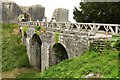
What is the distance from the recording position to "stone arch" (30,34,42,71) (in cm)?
3089

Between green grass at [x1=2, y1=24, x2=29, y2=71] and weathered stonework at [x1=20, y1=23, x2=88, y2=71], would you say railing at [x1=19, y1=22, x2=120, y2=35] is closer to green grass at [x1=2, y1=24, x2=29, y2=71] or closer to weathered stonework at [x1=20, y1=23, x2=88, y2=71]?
weathered stonework at [x1=20, y1=23, x2=88, y2=71]

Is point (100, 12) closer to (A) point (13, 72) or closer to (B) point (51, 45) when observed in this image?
(B) point (51, 45)

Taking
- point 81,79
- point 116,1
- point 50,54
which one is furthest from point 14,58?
point 81,79

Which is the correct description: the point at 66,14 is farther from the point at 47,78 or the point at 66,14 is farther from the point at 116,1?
the point at 47,78

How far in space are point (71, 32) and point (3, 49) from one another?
17.8 meters

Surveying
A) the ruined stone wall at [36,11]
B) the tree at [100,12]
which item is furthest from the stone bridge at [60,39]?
the ruined stone wall at [36,11]

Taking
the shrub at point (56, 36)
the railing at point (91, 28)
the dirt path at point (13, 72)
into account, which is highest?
the railing at point (91, 28)

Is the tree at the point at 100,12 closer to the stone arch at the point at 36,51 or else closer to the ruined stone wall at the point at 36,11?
the stone arch at the point at 36,51

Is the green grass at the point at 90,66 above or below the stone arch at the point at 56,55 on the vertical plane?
above

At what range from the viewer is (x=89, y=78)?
11.6 meters

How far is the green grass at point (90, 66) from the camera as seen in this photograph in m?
12.0

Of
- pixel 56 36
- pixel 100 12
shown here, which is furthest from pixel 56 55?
pixel 100 12

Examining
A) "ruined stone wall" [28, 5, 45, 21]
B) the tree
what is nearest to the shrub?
the tree

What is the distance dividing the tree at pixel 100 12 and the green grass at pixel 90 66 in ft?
31.8
